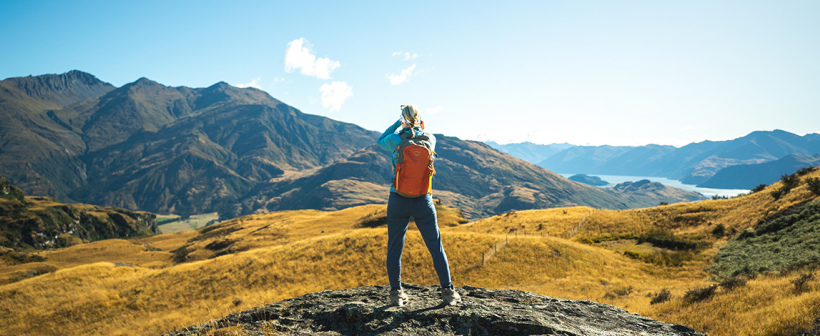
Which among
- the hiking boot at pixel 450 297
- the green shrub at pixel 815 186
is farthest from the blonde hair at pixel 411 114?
the green shrub at pixel 815 186

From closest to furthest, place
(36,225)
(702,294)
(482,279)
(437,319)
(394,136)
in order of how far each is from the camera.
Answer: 1. (437,319)
2. (394,136)
3. (702,294)
4. (482,279)
5. (36,225)

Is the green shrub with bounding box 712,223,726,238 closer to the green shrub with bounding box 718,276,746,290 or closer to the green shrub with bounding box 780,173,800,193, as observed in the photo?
the green shrub with bounding box 780,173,800,193

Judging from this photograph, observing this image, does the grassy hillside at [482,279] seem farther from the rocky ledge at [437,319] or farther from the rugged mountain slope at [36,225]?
the rugged mountain slope at [36,225]

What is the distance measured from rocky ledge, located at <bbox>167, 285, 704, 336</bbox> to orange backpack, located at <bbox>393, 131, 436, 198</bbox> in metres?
2.29

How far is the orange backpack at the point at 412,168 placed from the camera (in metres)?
6.51

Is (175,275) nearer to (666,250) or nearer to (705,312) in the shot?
(705,312)

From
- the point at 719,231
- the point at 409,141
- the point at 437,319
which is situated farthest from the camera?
the point at 719,231

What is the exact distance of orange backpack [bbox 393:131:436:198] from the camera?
6.51m

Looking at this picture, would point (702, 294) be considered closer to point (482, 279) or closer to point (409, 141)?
point (409, 141)

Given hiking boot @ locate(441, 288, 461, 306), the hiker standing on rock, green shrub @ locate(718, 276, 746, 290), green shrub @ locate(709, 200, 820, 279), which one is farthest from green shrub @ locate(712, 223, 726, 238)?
the hiker standing on rock

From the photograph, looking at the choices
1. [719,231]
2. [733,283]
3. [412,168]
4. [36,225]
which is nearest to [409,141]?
[412,168]

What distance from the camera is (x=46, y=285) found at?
21.5m

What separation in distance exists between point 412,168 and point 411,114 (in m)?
1.16

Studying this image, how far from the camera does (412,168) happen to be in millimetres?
6520
